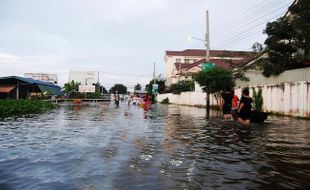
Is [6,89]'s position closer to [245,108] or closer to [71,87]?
[71,87]

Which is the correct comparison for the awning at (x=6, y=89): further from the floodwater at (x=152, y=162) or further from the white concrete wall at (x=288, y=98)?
the floodwater at (x=152, y=162)

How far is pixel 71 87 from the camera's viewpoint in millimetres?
82188

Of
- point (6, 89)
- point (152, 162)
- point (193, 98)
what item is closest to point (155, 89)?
point (193, 98)

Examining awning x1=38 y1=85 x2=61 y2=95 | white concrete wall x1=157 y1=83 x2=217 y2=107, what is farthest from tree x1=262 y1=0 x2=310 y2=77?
awning x1=38 y1=85 x2=61 y2=95

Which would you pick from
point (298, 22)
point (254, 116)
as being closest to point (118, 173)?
point (254, 116)

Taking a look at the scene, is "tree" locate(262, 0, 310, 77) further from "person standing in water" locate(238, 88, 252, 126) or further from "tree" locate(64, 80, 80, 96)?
"tree" locate(64, 80, 80, 96)

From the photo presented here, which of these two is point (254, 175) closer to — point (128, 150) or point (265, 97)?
point (128, 150)

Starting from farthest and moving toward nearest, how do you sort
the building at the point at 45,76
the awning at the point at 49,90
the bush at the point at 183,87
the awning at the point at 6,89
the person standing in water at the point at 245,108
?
the building at the point at 45,76 < the awning at the point at 49,90 < the bush at the point at 183,87 < the awning at the point at 6,89 < the person standing in water at the point at 245,108

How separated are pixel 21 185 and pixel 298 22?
81.4 feet

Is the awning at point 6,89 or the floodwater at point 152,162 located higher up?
the awning at point 6,89

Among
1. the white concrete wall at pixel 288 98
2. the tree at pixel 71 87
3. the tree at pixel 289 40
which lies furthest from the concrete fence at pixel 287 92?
the tree at pixel 71 87

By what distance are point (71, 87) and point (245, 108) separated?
69.1m

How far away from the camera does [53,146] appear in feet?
35.4

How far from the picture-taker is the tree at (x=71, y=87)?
269 feet
